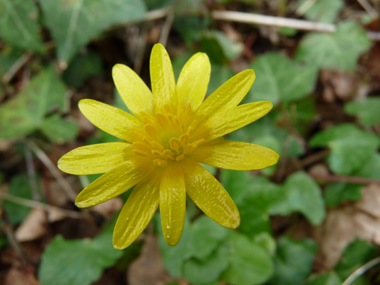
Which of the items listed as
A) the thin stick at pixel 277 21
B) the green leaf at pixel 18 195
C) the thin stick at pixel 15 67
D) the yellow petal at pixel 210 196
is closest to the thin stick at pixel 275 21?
the thin stick at pixel 277 21

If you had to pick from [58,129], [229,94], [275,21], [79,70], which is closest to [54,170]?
[58,129]

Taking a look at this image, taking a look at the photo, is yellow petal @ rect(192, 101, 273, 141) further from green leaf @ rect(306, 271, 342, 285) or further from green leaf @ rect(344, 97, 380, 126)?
green leaf @ rect(344, 97, 380, 126)

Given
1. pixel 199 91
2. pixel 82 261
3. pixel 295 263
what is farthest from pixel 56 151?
pixel 295 263

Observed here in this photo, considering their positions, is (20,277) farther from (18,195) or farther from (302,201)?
(302,201)

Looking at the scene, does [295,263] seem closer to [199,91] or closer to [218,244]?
[218,244]

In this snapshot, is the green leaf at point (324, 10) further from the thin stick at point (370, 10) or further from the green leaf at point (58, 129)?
the green leaf at point (58, 129)

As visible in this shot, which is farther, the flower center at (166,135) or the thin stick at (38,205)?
the thin stick at (38,205)
